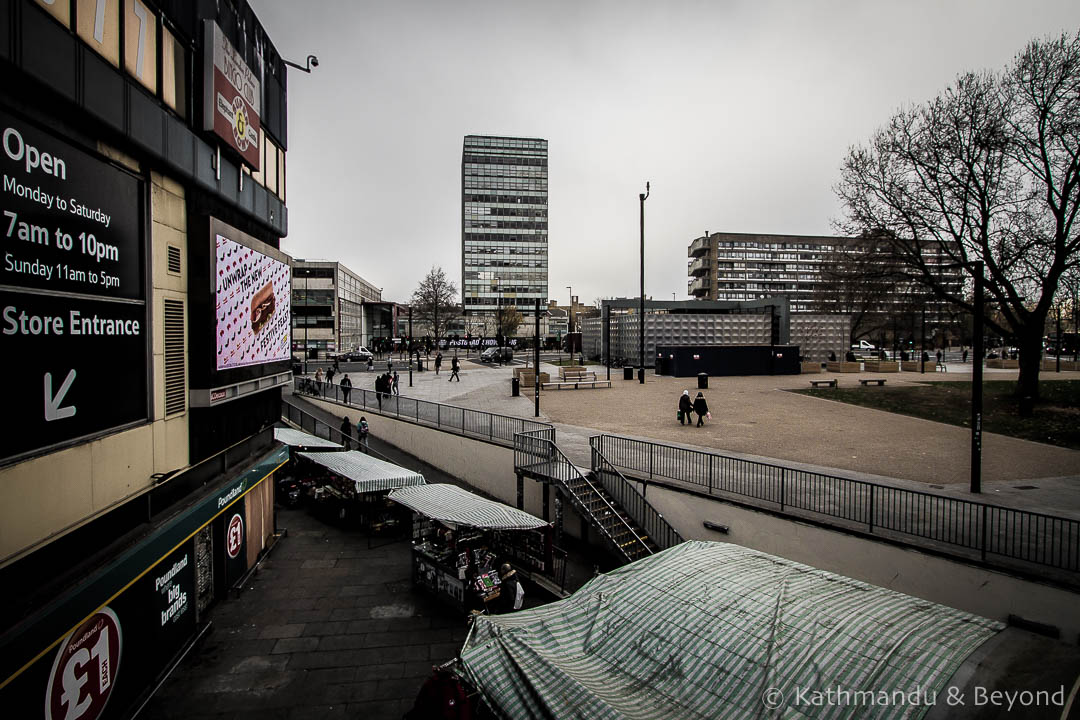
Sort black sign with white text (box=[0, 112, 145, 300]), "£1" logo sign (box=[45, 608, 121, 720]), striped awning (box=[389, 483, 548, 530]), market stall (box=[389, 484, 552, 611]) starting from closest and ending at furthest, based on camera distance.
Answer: black sign with white text (box=[0, 112, 145, 300])
"£1" logo sign (box=[45, 608, 121, 720])
market stall (box=[389, 484, 552, 611])
striped awning (box=[389, 483, 548, 530])

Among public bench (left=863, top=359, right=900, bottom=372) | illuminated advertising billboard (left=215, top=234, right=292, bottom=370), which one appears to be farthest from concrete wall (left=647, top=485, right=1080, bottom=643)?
public bench (left=863, top=359, right=900, bottom=372)

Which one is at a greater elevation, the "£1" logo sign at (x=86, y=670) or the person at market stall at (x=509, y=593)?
the "£1" logo sign at (x=86, y=670)

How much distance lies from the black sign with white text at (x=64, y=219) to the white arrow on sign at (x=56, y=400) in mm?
971

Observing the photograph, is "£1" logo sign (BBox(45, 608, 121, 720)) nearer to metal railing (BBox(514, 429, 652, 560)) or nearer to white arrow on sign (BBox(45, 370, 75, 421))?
white arrow on sign (BBox(45, 370, 75, 421))

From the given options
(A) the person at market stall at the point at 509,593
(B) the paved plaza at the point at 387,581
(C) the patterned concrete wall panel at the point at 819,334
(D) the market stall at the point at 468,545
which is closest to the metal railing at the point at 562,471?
(D) the market stall at the point at 468,545

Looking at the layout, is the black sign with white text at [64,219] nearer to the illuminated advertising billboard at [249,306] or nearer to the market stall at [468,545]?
the illuminated advertising billboard at [249,306]

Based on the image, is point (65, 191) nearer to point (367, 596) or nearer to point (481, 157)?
point (367, 596)

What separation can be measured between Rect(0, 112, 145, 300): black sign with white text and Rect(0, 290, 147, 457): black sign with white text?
0.25 metres

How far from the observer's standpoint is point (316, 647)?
355 inches

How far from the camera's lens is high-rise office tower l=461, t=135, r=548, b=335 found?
110062mm

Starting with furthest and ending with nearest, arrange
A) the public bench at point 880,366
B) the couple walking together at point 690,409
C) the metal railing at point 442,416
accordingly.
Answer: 1. the public bench at point 880,366
2. the couple walking together at point 690,409
3. the metal railing at point 442,416

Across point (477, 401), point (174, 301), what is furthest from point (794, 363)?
point (174, 301)

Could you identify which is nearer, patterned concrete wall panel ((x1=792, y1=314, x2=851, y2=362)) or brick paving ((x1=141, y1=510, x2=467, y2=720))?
brick paving ((x1=141, y1=510, x2=467, y2=720))

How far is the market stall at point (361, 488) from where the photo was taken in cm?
1436
